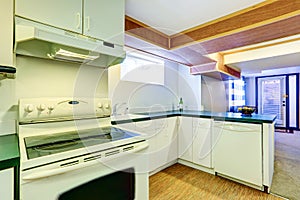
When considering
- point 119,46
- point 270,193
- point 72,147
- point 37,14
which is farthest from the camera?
point 270,193

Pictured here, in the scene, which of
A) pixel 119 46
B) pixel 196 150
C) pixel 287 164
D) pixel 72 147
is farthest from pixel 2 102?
pixel 287 164

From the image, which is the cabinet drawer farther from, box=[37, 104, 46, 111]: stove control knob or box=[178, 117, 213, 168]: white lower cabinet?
box=[37, 104, 46, 111]: stove control knob

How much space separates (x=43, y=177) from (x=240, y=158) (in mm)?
2204

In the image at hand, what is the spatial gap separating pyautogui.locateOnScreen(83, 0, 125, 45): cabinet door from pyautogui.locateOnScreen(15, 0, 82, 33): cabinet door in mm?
75

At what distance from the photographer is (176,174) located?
257cm

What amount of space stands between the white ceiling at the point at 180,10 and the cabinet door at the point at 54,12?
0.56m

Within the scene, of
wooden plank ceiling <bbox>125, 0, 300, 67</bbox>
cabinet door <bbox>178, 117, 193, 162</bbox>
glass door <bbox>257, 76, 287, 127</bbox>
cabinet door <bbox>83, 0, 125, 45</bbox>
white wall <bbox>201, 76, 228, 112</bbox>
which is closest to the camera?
cabinet door <bbox>83, 0, 125, 45</bbox>

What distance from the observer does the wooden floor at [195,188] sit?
6.56ft

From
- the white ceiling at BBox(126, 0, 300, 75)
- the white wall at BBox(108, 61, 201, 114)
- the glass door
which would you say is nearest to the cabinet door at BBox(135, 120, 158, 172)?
the white wall at BBox(108, 61, 201, 114)

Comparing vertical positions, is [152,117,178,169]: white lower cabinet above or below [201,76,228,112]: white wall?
below

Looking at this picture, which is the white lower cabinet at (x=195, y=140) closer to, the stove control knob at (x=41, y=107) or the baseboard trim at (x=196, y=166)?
the baseboard trim at (x=196, y=166)

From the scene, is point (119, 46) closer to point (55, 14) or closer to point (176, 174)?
point (55, 14)

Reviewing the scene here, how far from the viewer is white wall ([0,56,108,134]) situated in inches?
53.2

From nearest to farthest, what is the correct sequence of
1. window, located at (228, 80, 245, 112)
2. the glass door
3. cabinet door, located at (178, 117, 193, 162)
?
cabinet door, located at (178, 117, 193, 162) < window, located at (228, 80, 245, 112) < the glass door
